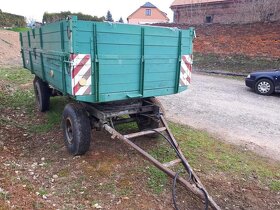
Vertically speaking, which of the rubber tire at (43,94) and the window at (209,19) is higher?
the window at (209,19)

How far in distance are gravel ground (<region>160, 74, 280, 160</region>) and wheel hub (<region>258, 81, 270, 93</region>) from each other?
321mm

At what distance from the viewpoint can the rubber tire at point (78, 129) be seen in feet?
13.9

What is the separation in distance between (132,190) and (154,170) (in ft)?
2.06

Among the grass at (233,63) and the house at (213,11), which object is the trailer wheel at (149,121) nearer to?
the grass at (233,63)

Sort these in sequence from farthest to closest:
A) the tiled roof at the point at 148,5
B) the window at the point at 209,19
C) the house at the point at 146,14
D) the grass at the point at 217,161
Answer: the house at the point at 146,14
the tiled roof at the point at 148,5
the window at the point at 209,19
the grass at the point at 217,161

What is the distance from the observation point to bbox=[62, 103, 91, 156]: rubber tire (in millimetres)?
4234

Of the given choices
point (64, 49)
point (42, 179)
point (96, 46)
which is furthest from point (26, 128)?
point (96, 46)

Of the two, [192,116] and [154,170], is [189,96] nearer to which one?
[192,116]

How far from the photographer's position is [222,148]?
5242 mm

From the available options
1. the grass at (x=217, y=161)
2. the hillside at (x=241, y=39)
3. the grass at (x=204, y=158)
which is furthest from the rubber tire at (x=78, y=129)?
the hillside at (x=241, y=39)

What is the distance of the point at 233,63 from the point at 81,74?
1412 cm

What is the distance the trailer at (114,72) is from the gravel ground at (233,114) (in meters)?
2.08

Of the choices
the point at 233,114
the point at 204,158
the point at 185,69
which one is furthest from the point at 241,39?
the point at 204,158

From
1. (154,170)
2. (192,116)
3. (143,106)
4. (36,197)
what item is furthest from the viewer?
(192,116)
